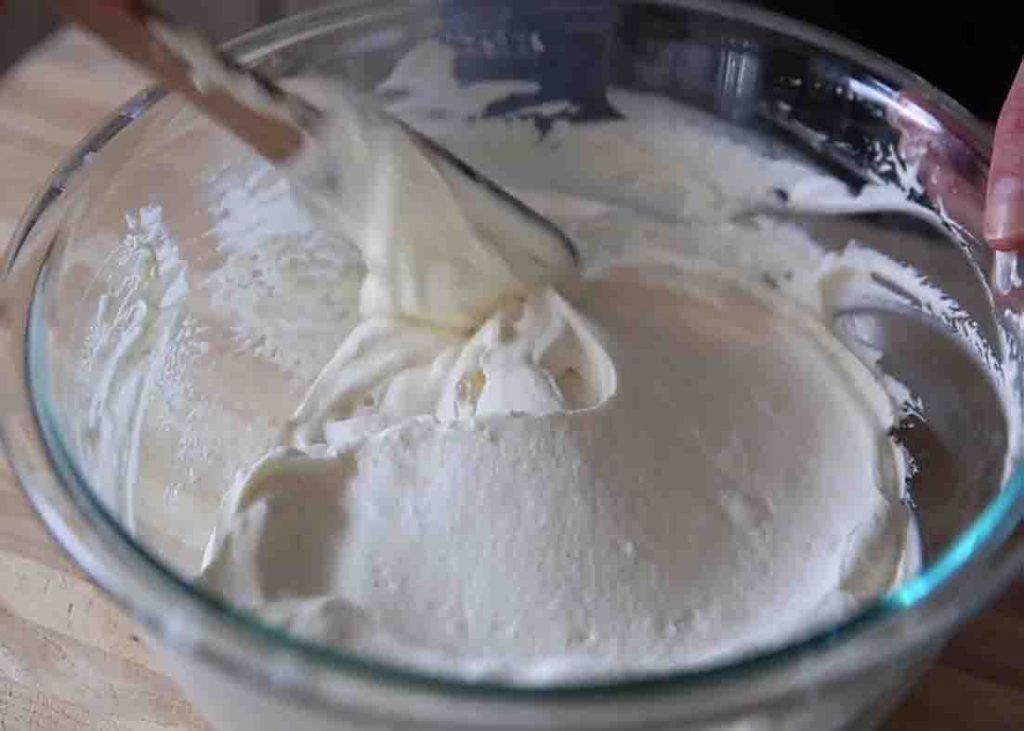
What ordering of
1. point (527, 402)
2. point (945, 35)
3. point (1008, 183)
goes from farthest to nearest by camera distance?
1. point (945, 35)
2. point (527, 402)
3. point (1008, 183)

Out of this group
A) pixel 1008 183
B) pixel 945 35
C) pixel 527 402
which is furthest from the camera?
pixel 945 35

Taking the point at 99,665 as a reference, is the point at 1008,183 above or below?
above

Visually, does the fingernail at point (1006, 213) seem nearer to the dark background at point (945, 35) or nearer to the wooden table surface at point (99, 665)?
the wooden table surface at point (99, 665)

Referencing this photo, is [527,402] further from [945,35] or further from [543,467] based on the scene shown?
[945,35]

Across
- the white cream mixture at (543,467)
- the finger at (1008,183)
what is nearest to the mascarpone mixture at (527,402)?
the white cream mixture at (543,467)

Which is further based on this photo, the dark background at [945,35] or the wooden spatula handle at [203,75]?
the dark background at [945,35]

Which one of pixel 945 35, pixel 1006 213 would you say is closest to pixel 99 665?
pixel 1006 213

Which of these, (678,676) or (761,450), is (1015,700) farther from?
(678,676)
